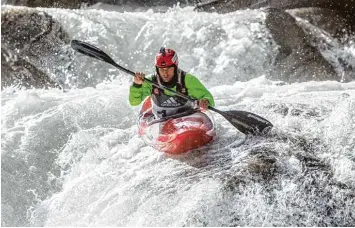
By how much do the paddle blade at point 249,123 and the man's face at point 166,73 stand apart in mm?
792

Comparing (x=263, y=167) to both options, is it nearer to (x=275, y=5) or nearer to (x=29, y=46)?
(x=275, y=5)

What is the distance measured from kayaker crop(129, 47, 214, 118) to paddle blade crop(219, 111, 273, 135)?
0.97 ft

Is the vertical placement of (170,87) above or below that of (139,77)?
below

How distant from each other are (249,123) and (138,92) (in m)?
1.32

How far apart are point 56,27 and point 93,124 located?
3.28 m

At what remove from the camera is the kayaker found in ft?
17.1

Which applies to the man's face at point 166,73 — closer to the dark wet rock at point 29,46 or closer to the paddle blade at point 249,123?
the paddle blade at point 249,123

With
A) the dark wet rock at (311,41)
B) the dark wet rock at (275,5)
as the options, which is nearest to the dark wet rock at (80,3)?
the dark wet rock at (275,5)

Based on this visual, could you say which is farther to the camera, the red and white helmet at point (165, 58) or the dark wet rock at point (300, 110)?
the dark wet rock at point (300, 110)

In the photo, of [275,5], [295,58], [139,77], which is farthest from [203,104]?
[275,5]

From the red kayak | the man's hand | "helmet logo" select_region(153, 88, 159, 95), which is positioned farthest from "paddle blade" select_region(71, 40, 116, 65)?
the man's hand

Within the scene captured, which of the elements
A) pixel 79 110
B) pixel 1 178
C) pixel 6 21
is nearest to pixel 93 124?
pixel 79 110

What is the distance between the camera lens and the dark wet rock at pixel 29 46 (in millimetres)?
8883

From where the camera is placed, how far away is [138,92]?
548 centimetres
